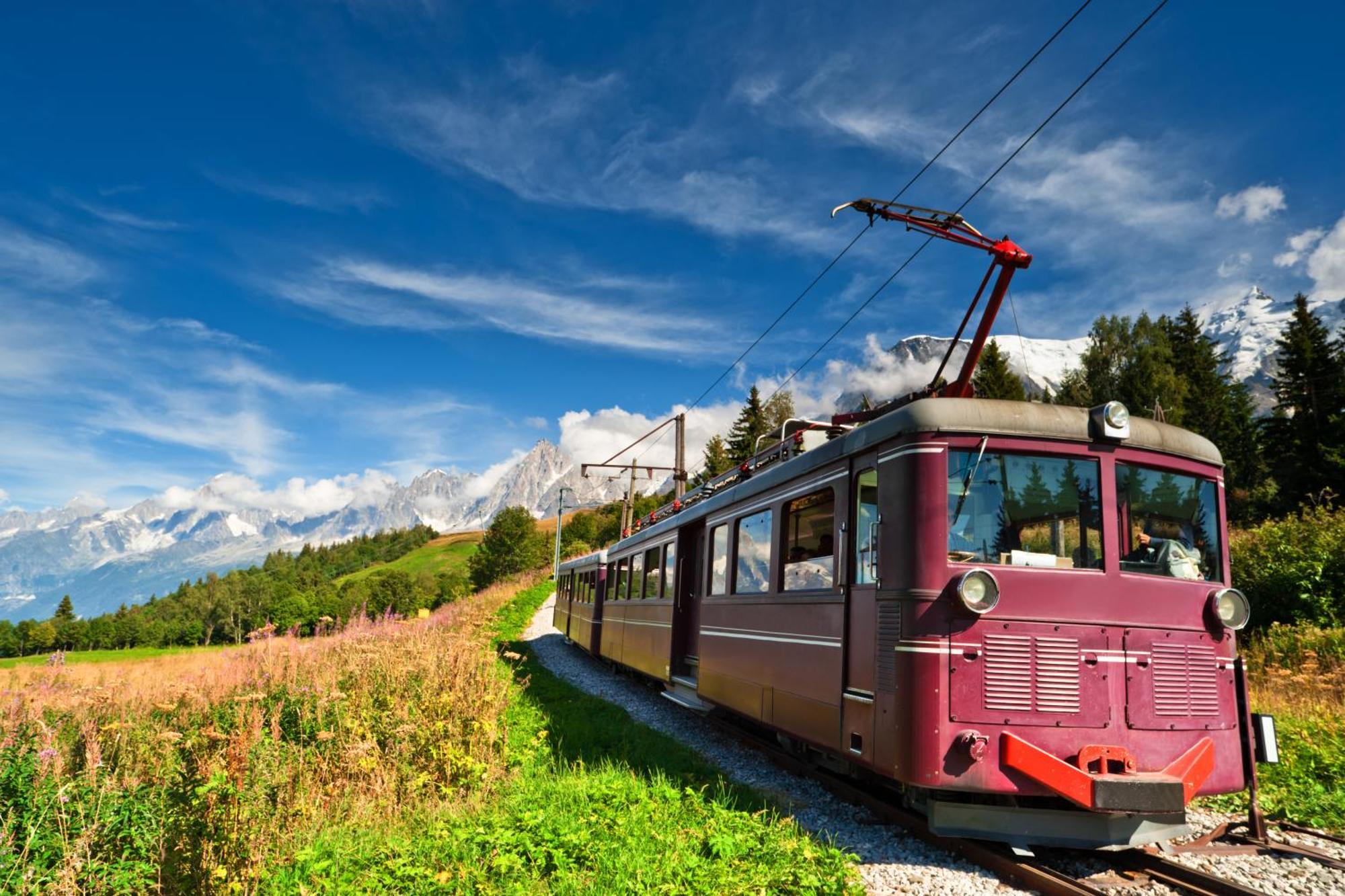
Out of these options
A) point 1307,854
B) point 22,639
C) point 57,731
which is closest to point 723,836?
point 1307,854

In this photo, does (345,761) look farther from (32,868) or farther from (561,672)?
(561,672)

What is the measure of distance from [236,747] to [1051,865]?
560cm

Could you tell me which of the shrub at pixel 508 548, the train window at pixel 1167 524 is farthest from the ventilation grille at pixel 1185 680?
the shrub at pixel 508 548

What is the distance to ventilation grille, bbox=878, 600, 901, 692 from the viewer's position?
19.3 feet

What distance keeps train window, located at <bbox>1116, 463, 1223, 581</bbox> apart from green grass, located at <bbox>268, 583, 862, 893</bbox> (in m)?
3.21

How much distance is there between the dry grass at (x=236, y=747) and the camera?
510cm

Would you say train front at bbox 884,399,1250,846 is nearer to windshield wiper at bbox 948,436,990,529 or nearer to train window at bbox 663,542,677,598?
windshield wiper at bbox 948,436,990,529

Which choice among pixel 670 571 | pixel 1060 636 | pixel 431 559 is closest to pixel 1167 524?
pixel 1060 636

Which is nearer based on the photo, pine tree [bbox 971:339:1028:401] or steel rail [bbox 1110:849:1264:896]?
steel rail [bbox 1110:849:1264:896]

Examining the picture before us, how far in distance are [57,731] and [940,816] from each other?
23.4 ft

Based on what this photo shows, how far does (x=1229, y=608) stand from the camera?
20.6ft

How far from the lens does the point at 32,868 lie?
4.78 metres

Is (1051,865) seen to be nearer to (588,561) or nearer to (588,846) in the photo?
(588,846)

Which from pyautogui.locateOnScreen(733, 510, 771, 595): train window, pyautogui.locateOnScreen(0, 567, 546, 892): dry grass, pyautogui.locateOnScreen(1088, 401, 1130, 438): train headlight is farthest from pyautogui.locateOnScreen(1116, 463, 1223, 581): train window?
pyautogui.locateOnScreen(0, 567, 546, 892): dry grass
